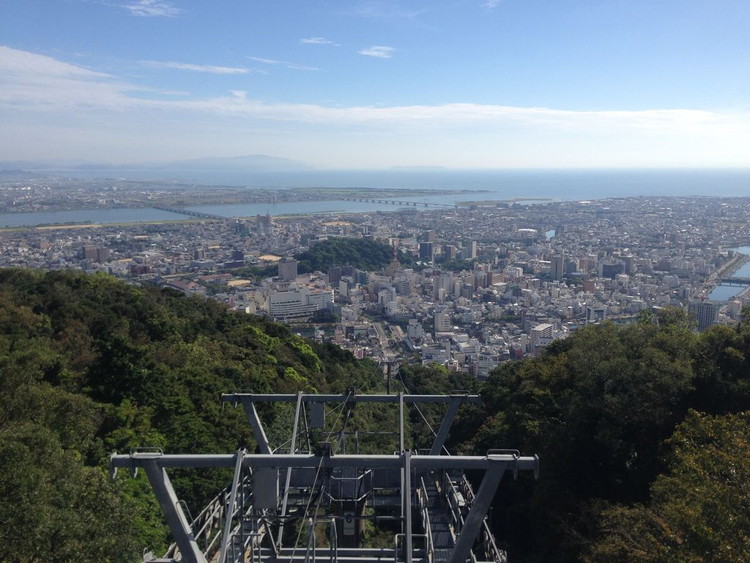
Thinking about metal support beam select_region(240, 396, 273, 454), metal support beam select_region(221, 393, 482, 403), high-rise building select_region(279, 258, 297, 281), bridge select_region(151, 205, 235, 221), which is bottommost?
high-rise building select_region(279, 258, 297, 281)

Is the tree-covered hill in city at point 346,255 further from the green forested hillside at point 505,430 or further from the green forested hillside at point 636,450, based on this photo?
the green forested hillside at point 636,450

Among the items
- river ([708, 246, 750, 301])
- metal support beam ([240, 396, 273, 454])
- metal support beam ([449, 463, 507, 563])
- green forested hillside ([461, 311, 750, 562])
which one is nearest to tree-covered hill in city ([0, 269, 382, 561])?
metal support beam ([240, 396, 273, 454])

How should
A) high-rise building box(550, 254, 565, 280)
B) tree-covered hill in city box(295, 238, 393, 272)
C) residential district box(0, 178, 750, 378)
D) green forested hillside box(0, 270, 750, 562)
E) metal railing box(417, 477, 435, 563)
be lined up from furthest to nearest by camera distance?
tree-covered hill in city box(295, 238, 393, 272) < high-rise building box(550, 254, 565, 280) < residential district box(0, 178, 750, 378) < metal railing box(417, 477, 435, 563) < green forested hillside box(0, 270, 750, 562)

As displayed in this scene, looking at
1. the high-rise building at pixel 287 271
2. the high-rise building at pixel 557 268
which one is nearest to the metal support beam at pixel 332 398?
the high-rise building at pixel 287 271

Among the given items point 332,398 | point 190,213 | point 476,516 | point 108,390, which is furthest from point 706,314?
point 190,213

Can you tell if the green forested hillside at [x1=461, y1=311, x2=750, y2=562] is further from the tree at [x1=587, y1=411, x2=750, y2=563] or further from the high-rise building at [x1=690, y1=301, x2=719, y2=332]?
the high-rise building at [x1=690, y1=301, x2=719, y2=332]

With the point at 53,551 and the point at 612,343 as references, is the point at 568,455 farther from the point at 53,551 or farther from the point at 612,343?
the point at 53,551

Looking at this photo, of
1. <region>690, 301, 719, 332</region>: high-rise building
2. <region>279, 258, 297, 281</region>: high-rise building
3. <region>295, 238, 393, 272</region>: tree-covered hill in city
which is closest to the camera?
<region>690, 301, 719, 332</region>: high-rise building
